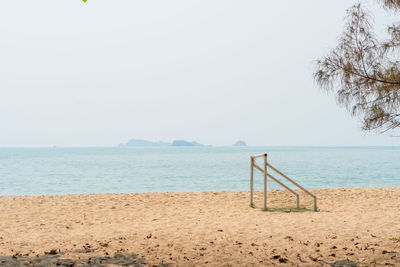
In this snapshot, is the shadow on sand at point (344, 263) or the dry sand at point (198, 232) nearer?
the shadow on sand at point (344, 263)

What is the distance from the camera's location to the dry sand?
5.20m

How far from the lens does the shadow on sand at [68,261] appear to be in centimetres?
488

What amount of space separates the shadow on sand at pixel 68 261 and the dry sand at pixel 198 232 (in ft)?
0.04

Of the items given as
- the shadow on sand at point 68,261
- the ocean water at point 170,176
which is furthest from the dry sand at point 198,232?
the ocean water at point 170,176

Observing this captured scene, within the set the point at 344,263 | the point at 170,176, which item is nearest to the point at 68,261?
the point at 344,263

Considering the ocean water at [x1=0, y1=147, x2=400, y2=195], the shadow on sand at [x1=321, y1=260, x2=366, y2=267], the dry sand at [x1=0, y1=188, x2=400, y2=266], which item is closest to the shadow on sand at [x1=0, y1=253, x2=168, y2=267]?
the dry sand at [x1=0, y1=188, x2=400, y2=266]

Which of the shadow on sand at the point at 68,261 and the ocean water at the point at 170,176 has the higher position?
the shadow on sand at the point at 68,261

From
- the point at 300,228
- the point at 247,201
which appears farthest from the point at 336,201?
the point at 300,228

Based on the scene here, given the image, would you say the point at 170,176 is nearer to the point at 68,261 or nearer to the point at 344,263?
the point at 68,261

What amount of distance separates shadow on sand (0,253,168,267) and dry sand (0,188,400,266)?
1cm

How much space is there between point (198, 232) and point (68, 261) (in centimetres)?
249

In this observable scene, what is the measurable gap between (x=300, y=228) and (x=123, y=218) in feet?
13.1

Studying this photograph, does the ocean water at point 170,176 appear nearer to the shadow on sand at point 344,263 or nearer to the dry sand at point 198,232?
the dry sand at point 198,232

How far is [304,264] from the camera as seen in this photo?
4902 millimetres
